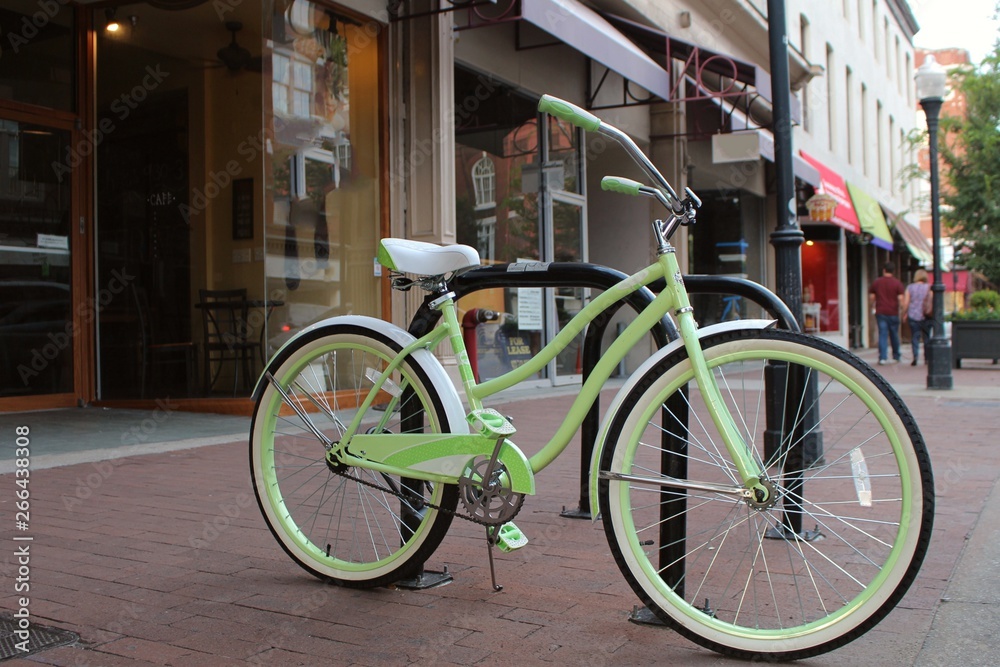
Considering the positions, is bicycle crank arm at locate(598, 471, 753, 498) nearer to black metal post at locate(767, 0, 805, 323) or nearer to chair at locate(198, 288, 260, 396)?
black metal post at locate(767, 0, 805, 323)

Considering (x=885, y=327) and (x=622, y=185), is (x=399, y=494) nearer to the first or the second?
(x=622, y=185)

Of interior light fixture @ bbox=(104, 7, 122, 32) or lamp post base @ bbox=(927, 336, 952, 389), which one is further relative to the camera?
lamp post base @ bbox=(927, 336, 952, 389)

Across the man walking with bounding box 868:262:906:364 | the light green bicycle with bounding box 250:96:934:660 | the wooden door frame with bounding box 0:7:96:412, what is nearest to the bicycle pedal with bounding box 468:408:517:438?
the light green bicycle with bounding box 250:96:934:660

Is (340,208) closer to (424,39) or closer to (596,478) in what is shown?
(424,39)

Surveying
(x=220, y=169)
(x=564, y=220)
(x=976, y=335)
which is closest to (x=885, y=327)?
(x=976, y=335)

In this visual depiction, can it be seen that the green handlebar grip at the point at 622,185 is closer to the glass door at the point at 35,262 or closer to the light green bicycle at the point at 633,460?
the light green bicycle at the point at 633,460

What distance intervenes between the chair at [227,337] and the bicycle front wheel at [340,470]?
198 inches

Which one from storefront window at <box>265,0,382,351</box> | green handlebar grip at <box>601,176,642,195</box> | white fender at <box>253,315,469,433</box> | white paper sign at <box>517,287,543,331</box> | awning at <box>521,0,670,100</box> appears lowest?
white fender at <box>253,315,469,433</box>

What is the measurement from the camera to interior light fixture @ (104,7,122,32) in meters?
8.74

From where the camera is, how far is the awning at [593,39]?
8242 mm

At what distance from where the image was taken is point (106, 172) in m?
8.98

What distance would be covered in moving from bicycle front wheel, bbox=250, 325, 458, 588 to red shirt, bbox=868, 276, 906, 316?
15.6 meters

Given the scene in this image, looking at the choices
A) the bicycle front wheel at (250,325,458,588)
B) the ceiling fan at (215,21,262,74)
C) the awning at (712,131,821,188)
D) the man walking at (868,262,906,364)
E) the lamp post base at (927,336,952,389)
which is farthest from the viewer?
the man walking at (868,262,906,364)

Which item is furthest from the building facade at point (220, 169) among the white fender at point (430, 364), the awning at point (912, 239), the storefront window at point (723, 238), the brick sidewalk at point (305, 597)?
the awning at point (912, 239)
